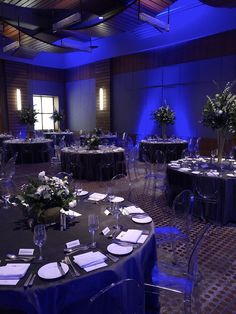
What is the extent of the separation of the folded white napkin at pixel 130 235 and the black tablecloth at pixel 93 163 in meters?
4.59

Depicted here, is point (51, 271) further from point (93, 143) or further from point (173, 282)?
point (93, 143)

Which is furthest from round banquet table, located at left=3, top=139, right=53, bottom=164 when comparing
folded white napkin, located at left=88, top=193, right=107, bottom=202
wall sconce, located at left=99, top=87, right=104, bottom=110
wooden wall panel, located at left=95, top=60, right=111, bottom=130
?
folded white napkin, located at left=88, top=193, right=107, bottom=202

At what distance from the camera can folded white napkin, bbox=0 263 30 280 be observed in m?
1.56

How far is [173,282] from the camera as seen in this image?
2.00 m

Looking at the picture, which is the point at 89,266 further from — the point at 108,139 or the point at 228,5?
the point at 108,139

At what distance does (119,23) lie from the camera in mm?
7691

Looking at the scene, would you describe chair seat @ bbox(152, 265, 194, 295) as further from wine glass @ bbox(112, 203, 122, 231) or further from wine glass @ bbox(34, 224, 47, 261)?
A: wine glass @ bbox(34, 224, 47, 261)

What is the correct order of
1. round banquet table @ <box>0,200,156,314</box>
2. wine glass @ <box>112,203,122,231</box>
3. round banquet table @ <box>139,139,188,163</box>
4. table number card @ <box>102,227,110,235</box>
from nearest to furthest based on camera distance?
round banquet table @ <box>0,200,156,314</box>
table number card @ <box>102,227,110,235</box>
wine glass @ <box>112,203,122,231</box>
round banquet table @ <box>139,139,188,163</box>

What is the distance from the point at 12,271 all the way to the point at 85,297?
1.52 ft

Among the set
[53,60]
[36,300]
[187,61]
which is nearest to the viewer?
[36,300]

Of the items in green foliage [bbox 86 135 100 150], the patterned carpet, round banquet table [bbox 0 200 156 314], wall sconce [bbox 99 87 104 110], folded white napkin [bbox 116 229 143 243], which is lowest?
the patterned carpet

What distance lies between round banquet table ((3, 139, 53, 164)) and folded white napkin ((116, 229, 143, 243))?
7108 millimetres

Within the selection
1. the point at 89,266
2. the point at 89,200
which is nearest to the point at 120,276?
the point at 89,266

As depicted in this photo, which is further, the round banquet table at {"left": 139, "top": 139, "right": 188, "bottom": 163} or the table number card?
the round banquet table at {"left": 139, "top": 139, "right": 188, "bottom": 163}
